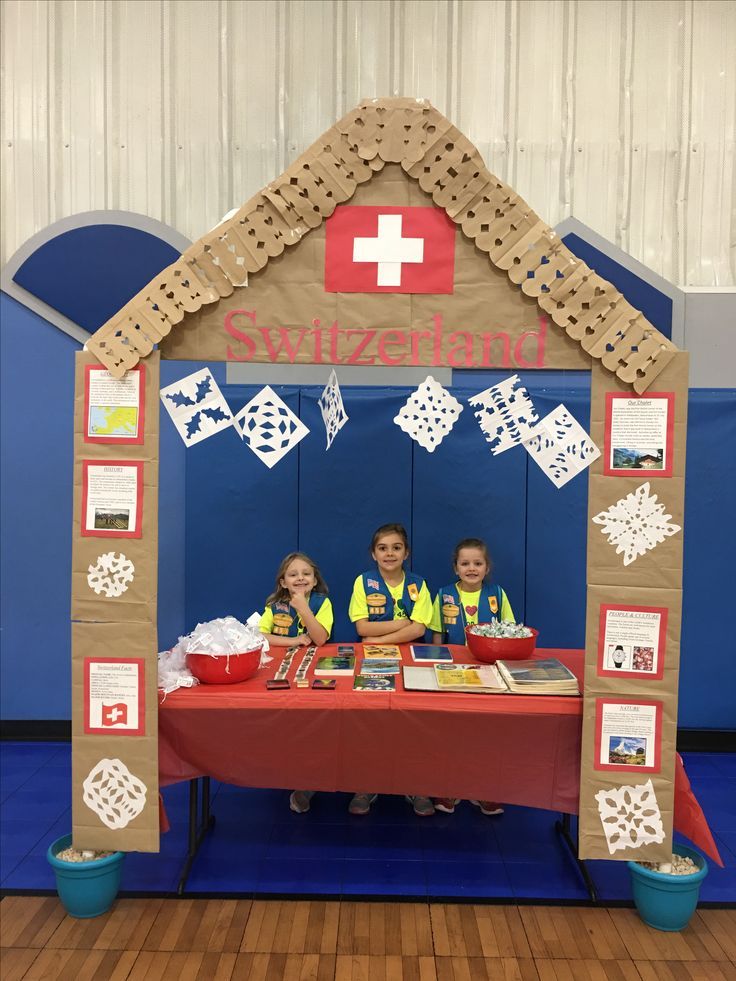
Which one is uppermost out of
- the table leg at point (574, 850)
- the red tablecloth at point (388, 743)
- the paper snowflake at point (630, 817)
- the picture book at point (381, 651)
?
the picture book at point (381, 651)

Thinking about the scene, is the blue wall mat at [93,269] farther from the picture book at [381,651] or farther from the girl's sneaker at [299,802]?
the girl's sneaker at [299,802]

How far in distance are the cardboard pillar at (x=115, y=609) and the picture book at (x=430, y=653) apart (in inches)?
43.1

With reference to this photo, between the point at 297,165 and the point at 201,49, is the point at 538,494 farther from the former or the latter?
the point at 201,49

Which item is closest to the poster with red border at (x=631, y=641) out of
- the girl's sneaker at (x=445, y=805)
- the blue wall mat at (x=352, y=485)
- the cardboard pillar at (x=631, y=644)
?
the cardboard pillar at (x=631, y=644)

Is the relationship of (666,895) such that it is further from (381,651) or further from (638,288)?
(638,288)

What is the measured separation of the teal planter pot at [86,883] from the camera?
8.55 ft

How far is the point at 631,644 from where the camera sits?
8.58 feet

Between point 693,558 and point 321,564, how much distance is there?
2.08 metres

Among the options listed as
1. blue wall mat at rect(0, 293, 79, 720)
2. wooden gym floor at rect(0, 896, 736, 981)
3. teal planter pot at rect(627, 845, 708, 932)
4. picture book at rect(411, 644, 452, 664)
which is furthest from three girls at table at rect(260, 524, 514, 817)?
blue wall mat at rect(0, 293, 79, 720)

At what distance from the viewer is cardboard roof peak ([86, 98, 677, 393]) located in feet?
8.20

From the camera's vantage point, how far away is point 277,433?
2654 mm

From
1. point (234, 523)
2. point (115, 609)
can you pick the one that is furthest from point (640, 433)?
point (234, 523)

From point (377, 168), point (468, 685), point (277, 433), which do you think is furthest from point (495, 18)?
point (468, 685)

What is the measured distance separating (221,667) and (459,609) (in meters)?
1.22
